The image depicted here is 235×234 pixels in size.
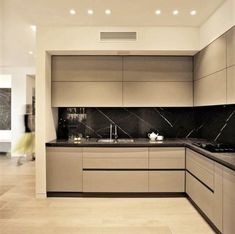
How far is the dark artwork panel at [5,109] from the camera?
315 inches

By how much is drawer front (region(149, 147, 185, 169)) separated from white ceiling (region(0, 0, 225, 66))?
201 cm

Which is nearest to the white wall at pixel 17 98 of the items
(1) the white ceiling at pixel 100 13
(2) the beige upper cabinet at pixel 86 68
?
(1) the white ceiling at pixel 100 13

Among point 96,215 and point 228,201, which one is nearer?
point 228,201

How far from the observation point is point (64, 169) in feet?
12.9

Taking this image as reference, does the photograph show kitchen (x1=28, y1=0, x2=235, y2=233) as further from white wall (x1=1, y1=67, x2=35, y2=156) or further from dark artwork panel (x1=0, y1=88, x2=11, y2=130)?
dark artwork panel (x1=0, y1=88, x2=11, y2=130)

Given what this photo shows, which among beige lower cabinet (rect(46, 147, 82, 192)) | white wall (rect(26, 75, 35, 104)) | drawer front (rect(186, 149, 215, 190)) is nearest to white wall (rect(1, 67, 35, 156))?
white wall (rect(26, 75, 35, 104))

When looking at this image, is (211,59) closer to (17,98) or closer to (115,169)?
(115,169)

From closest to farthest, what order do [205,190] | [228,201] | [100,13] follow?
[228,201], [205,190], [100,13]

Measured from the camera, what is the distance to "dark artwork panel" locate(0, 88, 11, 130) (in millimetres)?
7992

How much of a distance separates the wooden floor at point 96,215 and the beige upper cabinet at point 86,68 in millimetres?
2041

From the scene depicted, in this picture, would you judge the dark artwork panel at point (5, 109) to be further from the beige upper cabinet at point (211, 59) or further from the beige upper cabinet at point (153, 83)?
the beige upper cabinet at point (211, 59)

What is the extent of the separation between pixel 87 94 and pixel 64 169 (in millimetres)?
1322

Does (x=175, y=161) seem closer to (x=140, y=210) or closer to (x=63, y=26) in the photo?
(x=140, y=210)

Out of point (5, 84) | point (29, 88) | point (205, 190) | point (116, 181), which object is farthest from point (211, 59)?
point (5, 84)
